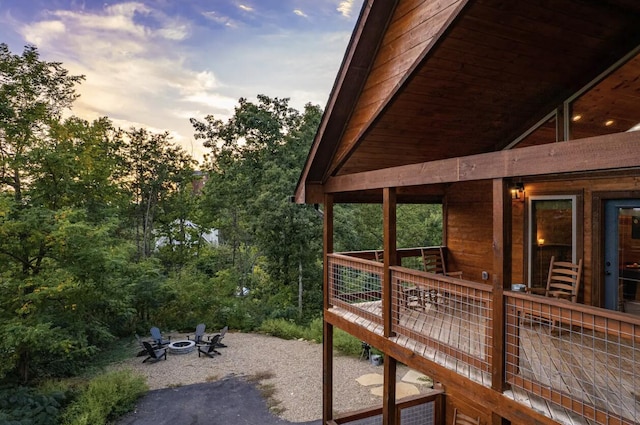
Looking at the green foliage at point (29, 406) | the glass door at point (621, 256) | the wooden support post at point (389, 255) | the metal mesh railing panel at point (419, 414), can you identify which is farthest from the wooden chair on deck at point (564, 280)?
the green foliage at point (29, 406)

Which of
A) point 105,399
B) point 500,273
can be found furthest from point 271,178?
point 500,273

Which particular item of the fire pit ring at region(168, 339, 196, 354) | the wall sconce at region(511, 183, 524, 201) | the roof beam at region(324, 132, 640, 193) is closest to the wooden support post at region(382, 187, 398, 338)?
the roof beam at region(324, 132, 640, 193)

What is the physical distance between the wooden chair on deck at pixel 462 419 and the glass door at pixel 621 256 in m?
3.11

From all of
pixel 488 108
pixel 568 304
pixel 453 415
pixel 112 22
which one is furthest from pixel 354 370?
pixel 112 22

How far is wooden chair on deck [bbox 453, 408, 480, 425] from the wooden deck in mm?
2453

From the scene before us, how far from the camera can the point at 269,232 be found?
52.0ft

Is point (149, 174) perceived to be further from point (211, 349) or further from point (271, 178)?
point (211, 349)

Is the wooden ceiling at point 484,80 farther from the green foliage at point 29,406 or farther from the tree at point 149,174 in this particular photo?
the tree at point 149,174

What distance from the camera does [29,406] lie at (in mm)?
7906

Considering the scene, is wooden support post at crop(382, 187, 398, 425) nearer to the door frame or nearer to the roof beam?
the roof beam

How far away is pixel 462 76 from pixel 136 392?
10.0m

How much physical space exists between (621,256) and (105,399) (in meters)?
10.4

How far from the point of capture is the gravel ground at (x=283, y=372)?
908 centimetres

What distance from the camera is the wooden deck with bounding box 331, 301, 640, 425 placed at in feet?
9.78
